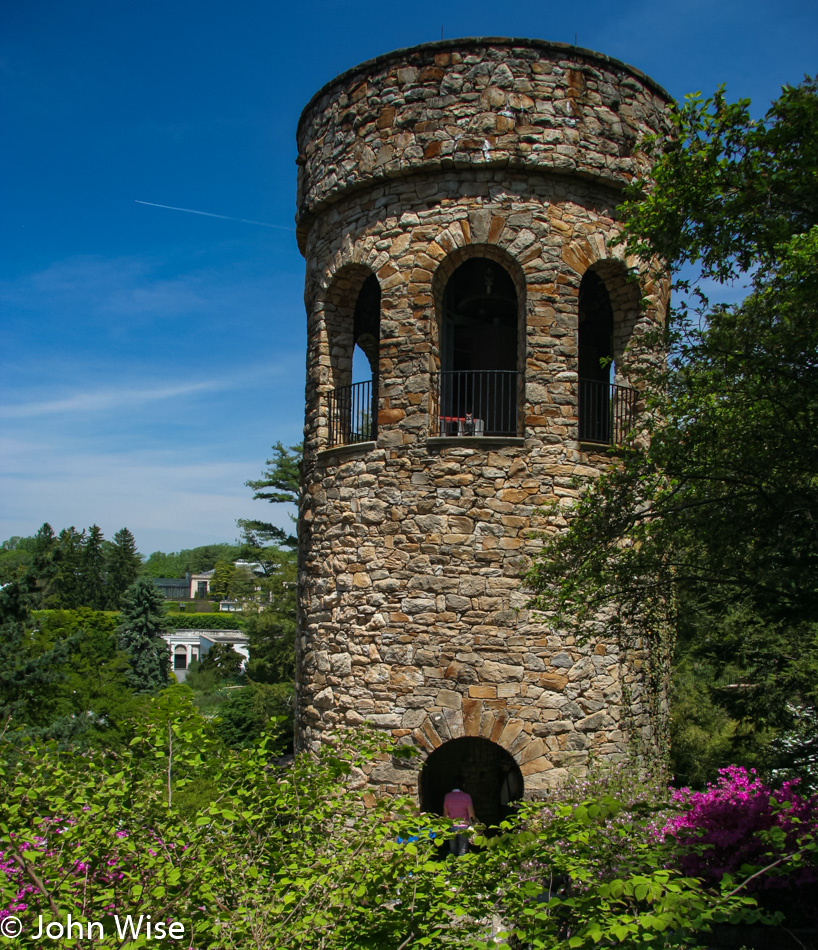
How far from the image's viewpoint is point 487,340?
1125 cm

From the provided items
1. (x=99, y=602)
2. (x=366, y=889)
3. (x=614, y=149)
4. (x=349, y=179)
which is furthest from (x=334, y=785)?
(x=99, y=602)

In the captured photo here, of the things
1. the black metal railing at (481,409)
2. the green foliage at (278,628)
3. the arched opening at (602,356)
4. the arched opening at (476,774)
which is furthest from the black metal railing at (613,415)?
the green foliage at (278,628)

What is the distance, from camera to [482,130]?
28.7 ft

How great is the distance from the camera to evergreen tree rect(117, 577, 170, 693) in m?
35.9

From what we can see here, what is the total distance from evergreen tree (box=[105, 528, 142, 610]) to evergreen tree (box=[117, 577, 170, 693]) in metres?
20.7

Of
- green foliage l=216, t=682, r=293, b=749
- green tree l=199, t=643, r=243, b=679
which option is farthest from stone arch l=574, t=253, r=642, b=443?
green tree l=199, t=643, r=243, b=679

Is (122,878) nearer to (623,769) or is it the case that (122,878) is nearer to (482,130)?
(623,769)

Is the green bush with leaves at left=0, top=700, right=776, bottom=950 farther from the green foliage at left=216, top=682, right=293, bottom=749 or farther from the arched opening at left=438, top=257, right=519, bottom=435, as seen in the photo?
the green foliage at left=216, top=682, right=293, bottom=749

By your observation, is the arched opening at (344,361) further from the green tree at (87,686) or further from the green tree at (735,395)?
the green tree at (87,686)

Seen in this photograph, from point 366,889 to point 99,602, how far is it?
5603 centimetres

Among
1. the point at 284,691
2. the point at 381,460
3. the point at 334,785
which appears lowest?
the point at 284,691

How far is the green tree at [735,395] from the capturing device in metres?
5.46

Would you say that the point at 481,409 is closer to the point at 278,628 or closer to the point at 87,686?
the point at 87,686

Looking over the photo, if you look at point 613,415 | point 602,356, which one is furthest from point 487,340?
point 613,415
